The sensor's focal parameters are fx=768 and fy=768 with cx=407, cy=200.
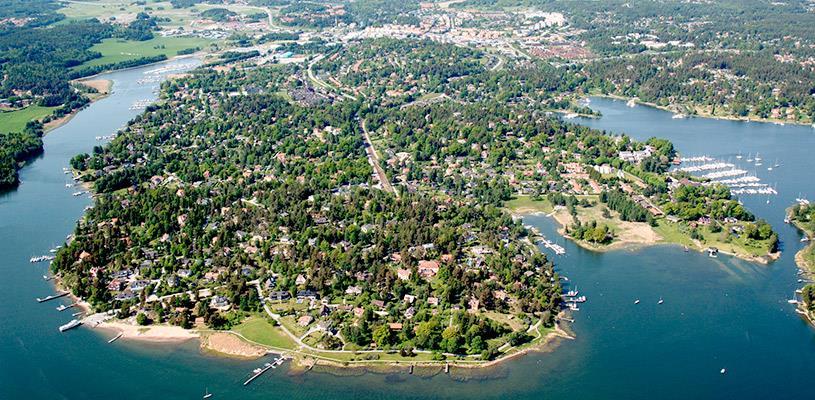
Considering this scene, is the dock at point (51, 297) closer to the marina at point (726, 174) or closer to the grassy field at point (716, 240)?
the grassy field at point (716, 240)

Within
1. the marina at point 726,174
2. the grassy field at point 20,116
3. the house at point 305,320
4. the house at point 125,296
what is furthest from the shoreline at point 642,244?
the grassy field at point 20,116

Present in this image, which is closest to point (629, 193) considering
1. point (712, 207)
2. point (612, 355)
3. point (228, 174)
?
point (712, 207)

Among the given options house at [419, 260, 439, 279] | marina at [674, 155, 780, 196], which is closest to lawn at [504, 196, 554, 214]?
house at [419, 260, 439, 279]

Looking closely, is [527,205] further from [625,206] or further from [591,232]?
[591,232]

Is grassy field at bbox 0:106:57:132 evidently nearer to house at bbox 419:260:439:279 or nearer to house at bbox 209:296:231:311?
house at bbox 209:296:231:311

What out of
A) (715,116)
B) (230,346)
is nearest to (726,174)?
(715,116)

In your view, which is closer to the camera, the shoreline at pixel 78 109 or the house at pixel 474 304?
the house at pixel 474 304
